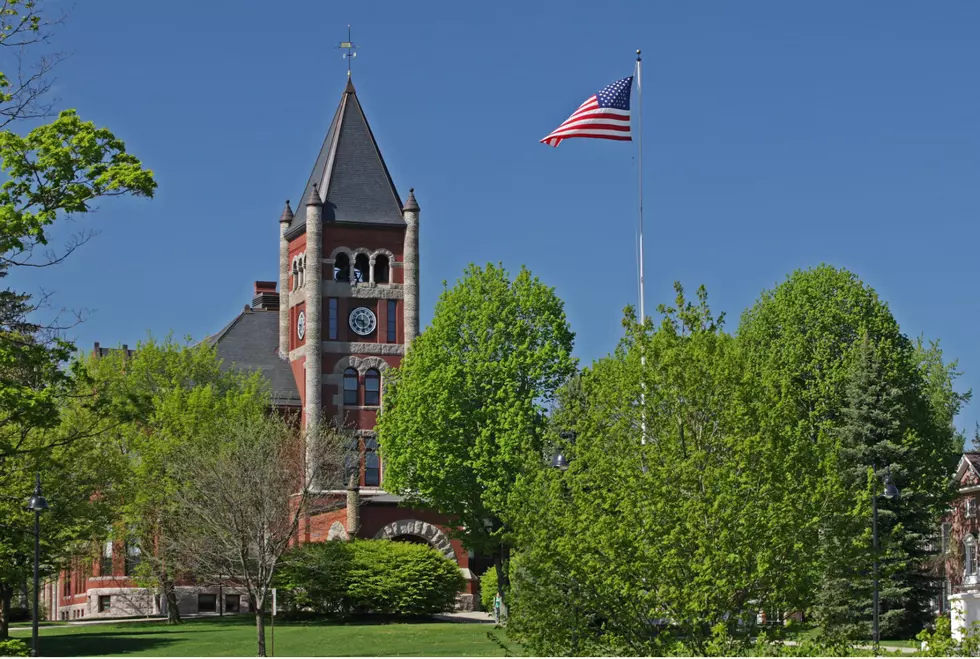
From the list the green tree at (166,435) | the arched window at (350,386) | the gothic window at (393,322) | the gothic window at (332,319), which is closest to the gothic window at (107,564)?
the green tree at (166,435)

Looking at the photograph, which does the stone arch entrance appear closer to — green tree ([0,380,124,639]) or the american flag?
green tree ([0,380,124,639])

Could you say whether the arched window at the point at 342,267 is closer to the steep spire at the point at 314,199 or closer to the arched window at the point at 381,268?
the arched window at the point at 381,268

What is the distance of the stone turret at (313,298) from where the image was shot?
77.1 m

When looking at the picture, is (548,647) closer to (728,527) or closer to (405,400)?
(728,527)

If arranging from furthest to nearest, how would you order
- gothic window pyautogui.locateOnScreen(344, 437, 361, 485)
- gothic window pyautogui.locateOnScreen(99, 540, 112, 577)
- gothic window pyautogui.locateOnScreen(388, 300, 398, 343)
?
gothic window pyautogui.locateOnScreen(388, 300, 398, 343) → gothic window pyautogui.locateOnScreen(344, 437, 361, 485) → gothic window pyautogui.locateOnScreen(99, 540, 112, 577)

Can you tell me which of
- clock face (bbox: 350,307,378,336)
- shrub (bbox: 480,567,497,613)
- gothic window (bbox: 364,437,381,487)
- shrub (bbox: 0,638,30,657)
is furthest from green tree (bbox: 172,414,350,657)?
shrub (bbox: 0,638,30,657)

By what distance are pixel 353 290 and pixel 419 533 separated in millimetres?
15715

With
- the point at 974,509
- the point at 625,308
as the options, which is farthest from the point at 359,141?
the point at 625,308

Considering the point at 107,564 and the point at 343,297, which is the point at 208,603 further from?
the point at 343,297

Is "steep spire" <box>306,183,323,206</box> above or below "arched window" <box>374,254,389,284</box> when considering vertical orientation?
above

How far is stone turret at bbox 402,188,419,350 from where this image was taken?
78.4 m

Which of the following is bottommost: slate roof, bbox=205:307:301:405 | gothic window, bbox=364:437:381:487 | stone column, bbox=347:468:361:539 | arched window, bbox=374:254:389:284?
stone column, bbox=347:468:361:539

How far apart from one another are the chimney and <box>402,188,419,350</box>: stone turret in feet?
47.8

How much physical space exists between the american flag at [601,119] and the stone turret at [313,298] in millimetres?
37115
